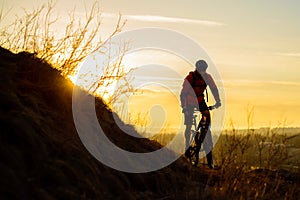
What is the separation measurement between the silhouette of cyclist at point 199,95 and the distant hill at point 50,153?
10.4 feet

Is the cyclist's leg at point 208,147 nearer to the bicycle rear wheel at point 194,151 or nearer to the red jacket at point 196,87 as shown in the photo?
the bicycle rear wheel at point 194,151

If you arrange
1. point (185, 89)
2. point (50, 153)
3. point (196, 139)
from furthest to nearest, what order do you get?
1. point (196, 139)
2. point (185, 89)
3. point (50, 153)

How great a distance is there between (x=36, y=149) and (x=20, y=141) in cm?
21

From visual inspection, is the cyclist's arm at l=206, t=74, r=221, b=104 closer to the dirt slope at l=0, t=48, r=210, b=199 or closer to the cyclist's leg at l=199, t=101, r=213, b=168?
the cyclist's leg at l=199, t=101, r=213, b=168

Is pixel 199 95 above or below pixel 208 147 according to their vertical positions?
above

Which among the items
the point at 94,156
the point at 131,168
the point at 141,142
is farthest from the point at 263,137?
the point at 141,142

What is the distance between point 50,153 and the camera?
621cm

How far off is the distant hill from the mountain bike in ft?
10.7

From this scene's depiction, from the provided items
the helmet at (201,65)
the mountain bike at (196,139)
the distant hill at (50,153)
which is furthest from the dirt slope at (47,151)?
the helmet at (201,65)

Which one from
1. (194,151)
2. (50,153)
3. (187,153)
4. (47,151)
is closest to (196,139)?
(194,151)

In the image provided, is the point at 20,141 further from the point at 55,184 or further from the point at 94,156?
the point at 94,156

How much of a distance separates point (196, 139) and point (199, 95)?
1295mm

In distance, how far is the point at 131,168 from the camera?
7875 mm

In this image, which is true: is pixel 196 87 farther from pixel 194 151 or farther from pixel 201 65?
pixel 194 151
